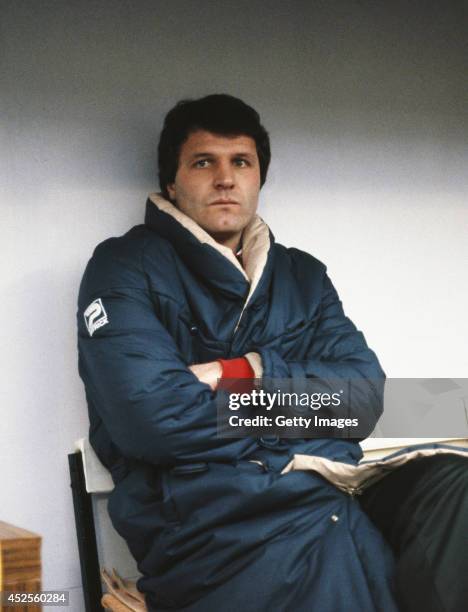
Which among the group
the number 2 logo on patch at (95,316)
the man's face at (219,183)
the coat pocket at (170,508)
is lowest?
the coat pocket at (170,508)

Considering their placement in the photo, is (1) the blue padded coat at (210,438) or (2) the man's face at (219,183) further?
(2) the man's face at (219,183)

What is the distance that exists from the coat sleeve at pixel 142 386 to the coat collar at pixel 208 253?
146 mm

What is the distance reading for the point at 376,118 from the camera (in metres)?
2.14

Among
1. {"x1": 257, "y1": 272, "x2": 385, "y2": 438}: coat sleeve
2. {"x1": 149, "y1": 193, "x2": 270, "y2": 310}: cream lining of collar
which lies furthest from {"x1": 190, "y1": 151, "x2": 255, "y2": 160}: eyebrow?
{"x1": 257, "y1": 272, "x2": 385, "y2": 438}: coat sleeve

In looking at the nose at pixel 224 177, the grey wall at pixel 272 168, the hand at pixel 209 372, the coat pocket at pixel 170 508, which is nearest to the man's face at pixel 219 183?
the nose at pixel 224 177

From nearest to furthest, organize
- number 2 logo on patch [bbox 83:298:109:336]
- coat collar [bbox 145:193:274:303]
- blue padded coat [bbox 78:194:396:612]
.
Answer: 1. blue padded coat [bbox 78:194:396:612]
2. number 2 logo on patch [bbox 83:298:109:336]
3. coat collar [bbox 145:193:274:303]

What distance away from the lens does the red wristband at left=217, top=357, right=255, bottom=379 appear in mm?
1490

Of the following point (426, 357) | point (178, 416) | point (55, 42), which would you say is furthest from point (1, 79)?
point (426, 357)

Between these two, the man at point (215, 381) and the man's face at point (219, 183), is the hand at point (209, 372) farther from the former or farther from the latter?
the man's face at point (219, 183)

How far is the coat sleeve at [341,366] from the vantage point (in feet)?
4.94

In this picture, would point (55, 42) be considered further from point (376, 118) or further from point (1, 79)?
point (376, 118)

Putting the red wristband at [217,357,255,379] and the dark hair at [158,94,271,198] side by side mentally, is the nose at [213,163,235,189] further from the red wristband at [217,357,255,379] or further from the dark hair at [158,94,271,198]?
the red wristband at [217,357,255,379]

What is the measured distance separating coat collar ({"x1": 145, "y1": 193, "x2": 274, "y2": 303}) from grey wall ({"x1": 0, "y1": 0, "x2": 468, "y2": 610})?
0.24 m

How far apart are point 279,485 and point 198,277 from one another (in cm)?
46
